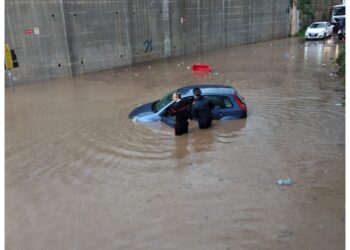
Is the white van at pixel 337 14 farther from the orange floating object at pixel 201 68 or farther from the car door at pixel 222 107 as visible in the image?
the car door at pixel 222 107

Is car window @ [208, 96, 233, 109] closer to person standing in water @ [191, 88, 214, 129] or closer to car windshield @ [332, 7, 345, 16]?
person standing in water @ [191, 88, 214, 129]

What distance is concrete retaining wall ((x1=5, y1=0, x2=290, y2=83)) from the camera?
17.3m

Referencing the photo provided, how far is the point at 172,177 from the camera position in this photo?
764 centimetres

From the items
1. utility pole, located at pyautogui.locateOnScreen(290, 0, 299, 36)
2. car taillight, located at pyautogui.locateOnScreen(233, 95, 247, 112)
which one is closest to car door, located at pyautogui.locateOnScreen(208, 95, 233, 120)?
car taillight, located at pyautogui.locateOnScreen(233, 95, 247, 112)

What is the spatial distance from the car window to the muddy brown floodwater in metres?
0.49

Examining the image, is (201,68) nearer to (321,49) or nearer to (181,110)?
(181,110)

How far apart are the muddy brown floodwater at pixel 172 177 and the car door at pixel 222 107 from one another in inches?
9.3

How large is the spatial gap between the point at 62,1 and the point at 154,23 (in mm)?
6237

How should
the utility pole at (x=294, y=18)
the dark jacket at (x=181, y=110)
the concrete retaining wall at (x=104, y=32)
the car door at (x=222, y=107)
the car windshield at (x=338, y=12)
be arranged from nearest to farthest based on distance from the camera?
the dark jacket at (x=181, y=110) < the car door at (x=222, y=107) < the concrete retaining wall at (x=104, y=32) < the car windshield at (x=338, y=12) < the utility pole at (x=294, y=18)

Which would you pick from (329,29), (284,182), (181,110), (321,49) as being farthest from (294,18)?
(284,182)

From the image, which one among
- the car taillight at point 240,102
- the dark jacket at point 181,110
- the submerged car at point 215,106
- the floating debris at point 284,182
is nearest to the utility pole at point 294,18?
the car taillight at point 240,102

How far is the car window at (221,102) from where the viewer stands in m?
10.2

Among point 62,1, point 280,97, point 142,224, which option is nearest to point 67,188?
point 142,224

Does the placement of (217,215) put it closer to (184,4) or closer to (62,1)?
(62,1)
